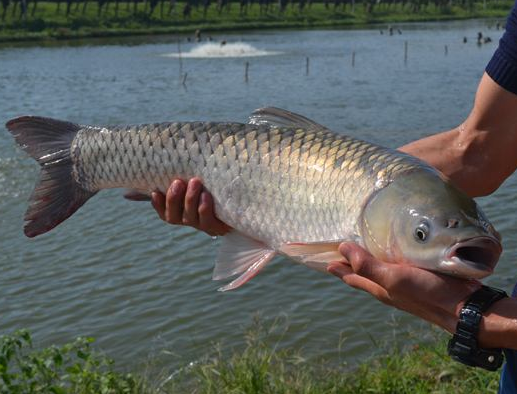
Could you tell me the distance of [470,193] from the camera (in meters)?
3.15

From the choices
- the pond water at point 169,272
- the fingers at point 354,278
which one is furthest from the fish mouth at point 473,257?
the pond water at point 169,272

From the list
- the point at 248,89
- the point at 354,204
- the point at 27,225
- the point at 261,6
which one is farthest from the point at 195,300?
the point at 261,6

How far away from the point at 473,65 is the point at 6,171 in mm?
27424

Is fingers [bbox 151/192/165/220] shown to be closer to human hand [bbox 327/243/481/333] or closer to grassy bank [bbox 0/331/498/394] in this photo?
human hand [bbox 327/243/481/333]

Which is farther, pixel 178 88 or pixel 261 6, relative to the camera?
pixel 261 6

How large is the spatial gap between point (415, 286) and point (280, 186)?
0.77 metres

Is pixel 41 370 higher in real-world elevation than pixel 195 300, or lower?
higher

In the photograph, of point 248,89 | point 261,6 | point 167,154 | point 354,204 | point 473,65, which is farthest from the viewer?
point 261,6

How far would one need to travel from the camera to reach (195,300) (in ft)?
28.8

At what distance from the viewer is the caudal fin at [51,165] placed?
3.39 metres

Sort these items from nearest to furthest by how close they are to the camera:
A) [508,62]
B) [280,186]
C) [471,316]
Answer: [471,316] → [508,62] → [280,186]

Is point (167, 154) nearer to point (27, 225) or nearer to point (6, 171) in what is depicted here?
point (27, 225)

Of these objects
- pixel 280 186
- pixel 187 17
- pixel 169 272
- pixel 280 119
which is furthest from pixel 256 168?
pixel 187 17

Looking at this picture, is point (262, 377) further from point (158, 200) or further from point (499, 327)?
point (499, 327)
